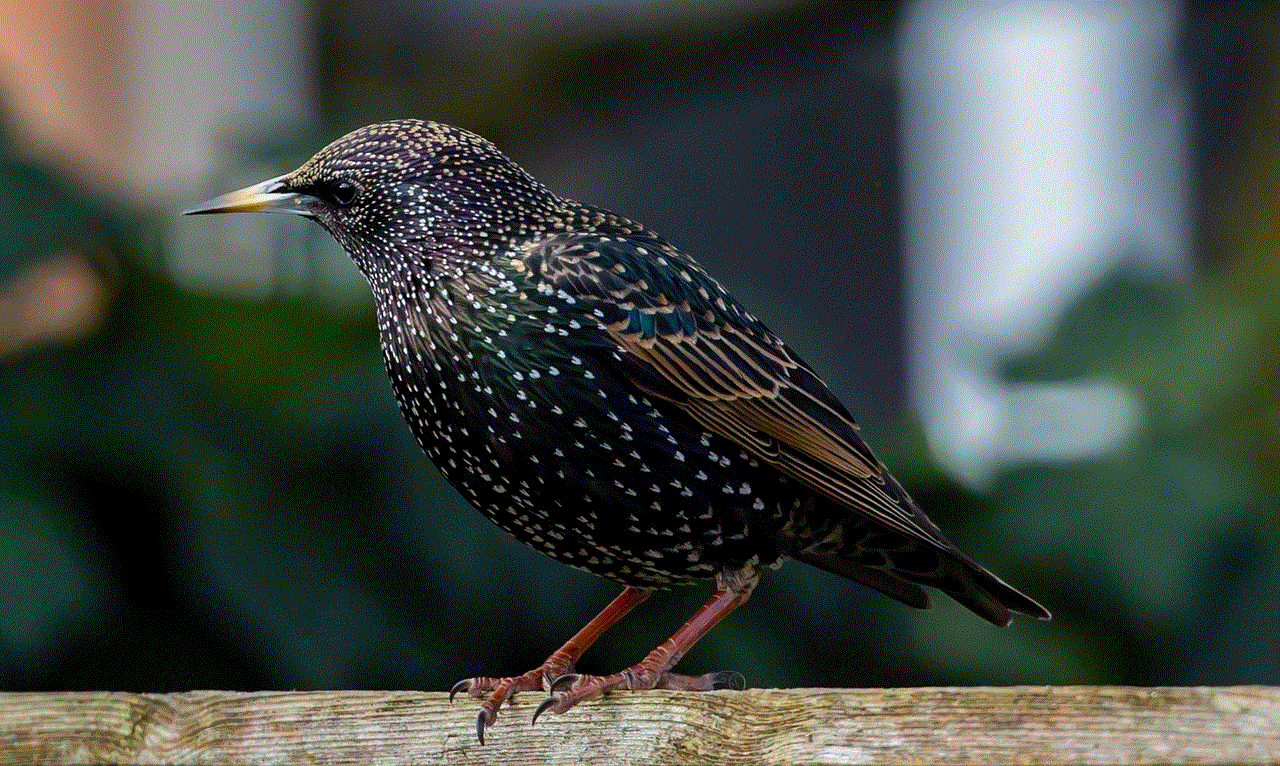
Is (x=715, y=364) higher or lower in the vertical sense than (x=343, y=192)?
lower

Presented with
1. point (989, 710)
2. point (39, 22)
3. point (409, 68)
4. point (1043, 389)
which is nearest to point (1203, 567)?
point (1043, 389)

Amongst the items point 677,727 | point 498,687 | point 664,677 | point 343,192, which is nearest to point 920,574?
point 664,677

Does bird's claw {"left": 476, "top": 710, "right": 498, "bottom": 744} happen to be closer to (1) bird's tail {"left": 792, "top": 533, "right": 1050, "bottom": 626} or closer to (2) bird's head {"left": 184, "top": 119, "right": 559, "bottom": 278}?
(2) bird's head {"left": 184, "top": 119, "right": 559, "bottom": 278}

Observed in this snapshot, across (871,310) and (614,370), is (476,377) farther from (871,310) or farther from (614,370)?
(871,310)

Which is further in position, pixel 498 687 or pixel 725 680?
pixel 725 680

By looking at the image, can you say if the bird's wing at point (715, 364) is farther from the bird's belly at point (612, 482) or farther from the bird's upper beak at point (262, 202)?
the bird's upper beak at point (262, 202)

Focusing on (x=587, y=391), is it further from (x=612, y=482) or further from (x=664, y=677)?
(x=664, y=677)

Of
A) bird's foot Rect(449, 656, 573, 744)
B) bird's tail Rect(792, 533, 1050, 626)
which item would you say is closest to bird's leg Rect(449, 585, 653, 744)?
bird's foot Rect(449, 656, 573, 744)

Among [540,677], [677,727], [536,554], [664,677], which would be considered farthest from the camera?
[536,554]
